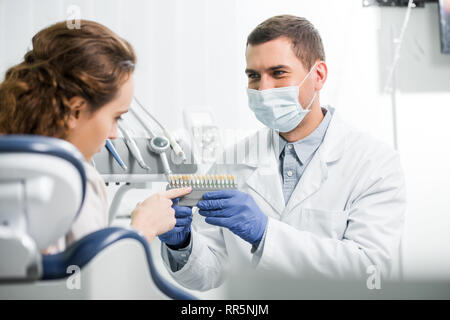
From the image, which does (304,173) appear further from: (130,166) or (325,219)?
(130,166)

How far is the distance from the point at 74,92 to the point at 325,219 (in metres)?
0.77

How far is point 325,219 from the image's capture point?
1201 mm

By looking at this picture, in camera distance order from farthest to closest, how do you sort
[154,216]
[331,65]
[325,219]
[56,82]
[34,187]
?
1. [331,65]
2. [325,219]
3. [154,216]
4. [56,82]
5. [34,187]

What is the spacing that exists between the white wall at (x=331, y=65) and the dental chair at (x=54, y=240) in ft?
2.75

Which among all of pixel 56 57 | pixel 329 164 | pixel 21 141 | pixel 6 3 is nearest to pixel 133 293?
pixel 21 141

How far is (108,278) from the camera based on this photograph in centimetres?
59

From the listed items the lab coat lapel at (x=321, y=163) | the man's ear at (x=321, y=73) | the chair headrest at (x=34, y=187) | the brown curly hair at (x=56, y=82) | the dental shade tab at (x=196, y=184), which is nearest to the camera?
the chair headrest at (x=34, y=187)

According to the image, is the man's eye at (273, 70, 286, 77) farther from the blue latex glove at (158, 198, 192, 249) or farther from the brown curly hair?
the brown curly hair

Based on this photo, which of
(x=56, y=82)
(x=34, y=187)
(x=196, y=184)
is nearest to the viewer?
(x=34, y=187)

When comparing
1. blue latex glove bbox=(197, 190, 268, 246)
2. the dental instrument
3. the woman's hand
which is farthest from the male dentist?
the dental instrument

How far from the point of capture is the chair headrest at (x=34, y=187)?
0.45 meters

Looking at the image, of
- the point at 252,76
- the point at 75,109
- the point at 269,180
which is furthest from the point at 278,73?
the point at 75,109

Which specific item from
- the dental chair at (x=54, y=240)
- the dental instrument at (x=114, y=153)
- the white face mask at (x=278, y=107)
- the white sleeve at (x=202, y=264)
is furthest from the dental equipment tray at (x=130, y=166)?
the dental chair at (x=54, y=240)

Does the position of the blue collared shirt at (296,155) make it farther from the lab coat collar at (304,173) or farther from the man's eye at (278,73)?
the man's eye at (278,73)
